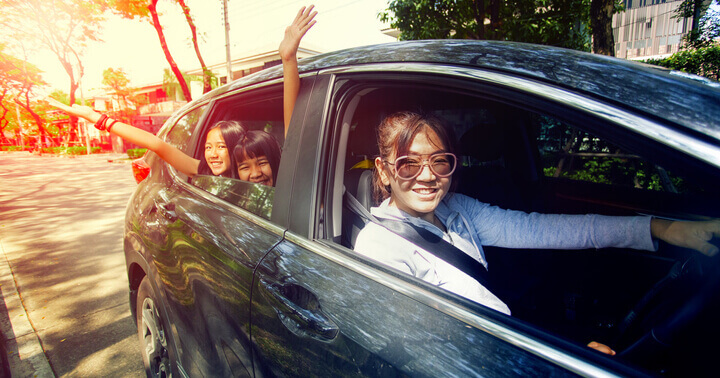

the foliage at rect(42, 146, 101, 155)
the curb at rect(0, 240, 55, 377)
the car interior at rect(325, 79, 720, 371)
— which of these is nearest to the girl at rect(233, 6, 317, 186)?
the car interior at rect(325, 79, 720, 371)

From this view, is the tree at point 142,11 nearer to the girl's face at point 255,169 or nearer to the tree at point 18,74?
the girl's face at point 255,169

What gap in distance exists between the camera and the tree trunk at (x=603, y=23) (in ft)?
16.0

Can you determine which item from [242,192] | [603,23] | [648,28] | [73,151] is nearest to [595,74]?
[242,192]

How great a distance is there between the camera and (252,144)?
6.20 feet

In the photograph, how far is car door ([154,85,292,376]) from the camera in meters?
1.26

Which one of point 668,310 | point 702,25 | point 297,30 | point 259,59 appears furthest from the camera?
point 259,59

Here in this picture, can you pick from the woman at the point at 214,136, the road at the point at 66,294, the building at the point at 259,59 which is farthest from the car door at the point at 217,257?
the building at the point at 259,59

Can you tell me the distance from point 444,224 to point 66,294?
384 centimetres

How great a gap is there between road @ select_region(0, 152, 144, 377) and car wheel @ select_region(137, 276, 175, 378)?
50 cm

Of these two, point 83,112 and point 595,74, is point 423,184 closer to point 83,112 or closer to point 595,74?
point 595,74

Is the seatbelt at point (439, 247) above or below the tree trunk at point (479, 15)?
below

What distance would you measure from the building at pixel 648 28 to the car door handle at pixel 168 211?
11055 mm

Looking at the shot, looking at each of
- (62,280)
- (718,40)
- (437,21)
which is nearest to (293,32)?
(62,280)

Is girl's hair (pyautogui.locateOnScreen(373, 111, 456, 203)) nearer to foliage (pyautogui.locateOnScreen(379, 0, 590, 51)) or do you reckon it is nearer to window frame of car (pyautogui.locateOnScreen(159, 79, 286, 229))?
window frame of car (pyautogui.locateOnScreen(159, 79, 286, 229))
